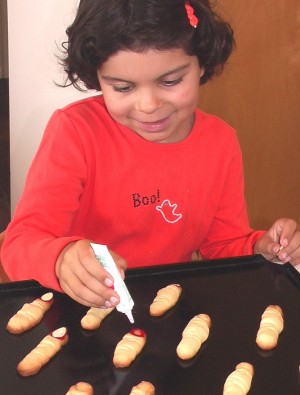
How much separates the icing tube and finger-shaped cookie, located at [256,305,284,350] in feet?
0.59

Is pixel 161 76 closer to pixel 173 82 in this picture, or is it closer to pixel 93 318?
pixel 173 82

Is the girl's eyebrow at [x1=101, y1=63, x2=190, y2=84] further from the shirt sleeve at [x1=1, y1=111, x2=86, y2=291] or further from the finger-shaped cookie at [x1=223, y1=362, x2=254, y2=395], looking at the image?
the finger-shaped cookie at [x1=223, y1=362, x2=254, y2=395]

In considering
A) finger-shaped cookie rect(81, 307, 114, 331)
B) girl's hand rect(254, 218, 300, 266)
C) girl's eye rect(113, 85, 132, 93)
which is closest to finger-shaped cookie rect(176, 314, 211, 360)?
finger-shaped cookie rect(81, 307, 114, 331)

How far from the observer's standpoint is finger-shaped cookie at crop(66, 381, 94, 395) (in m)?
0.72

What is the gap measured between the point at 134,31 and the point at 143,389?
51 centimetres

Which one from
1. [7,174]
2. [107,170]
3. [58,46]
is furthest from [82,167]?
[7,174]

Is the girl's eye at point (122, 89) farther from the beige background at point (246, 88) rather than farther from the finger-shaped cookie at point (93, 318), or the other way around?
the beige background at point (246, 88)

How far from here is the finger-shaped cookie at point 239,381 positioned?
29.4 inches

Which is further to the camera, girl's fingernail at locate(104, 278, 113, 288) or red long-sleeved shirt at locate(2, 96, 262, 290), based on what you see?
red long-sleeved shirt at locate(2, 96, 262, 290)

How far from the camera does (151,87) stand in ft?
3.09

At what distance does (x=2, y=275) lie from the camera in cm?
124

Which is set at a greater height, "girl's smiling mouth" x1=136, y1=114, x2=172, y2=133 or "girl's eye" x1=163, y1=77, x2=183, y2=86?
"girl's eye" x1=163, y1=77, x2=183, y2=86

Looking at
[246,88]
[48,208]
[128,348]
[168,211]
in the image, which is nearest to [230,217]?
[168,211]

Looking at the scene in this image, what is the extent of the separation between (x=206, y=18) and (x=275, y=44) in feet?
3.64
